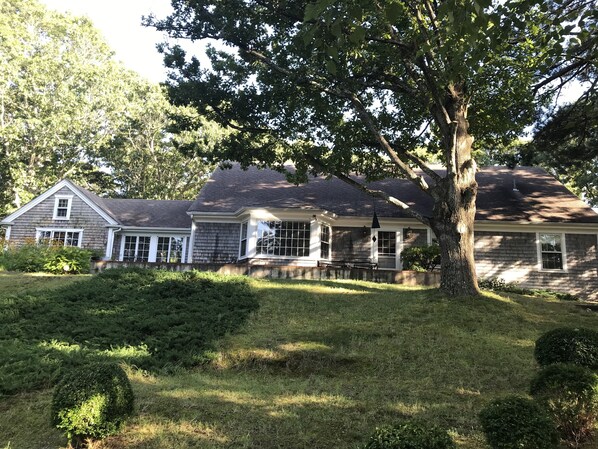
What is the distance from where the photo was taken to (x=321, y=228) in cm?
1934

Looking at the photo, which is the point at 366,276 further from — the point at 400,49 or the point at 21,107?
the point at 21,107

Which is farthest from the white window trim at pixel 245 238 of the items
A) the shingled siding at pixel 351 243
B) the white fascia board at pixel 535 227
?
the white fascia board at pixel 535 227

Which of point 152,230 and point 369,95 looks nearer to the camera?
point 369,95

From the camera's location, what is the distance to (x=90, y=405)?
4.42 m

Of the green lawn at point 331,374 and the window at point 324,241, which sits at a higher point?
the window at point 324,241

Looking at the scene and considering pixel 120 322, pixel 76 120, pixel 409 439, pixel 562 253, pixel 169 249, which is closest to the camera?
pixel 409 439

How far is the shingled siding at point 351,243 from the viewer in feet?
64.0

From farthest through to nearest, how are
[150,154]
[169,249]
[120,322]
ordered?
[150,154]
[169,249]
[120,322]

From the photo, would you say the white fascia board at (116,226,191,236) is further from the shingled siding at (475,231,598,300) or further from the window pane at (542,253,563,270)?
the window pane at (542,253,563,270)

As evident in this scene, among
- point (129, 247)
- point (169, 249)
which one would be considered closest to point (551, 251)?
point (169, 249)

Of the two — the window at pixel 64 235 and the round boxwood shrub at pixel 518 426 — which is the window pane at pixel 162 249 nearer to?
the window at pixel 64 235

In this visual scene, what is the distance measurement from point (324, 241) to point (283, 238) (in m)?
1.88

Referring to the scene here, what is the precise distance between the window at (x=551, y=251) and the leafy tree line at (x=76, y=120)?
815 inches

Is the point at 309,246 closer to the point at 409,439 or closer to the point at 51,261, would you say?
the point at 51,261
